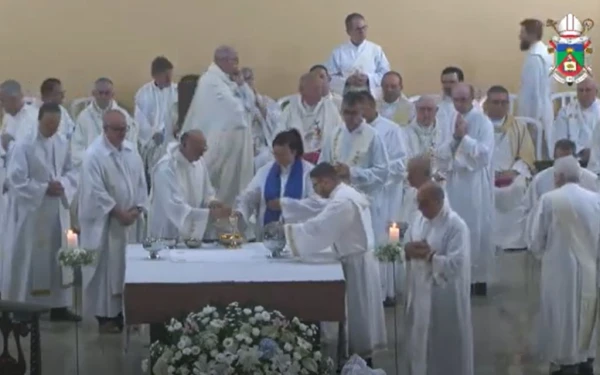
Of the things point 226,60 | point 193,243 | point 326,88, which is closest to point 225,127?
point 226,60

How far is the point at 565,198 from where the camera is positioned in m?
9.41

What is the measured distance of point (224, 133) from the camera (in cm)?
1208

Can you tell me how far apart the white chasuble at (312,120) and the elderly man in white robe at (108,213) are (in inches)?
70.0

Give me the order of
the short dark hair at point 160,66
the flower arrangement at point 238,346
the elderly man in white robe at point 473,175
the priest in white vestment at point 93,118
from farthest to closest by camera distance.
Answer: the short dark hair at point 160,66 < the priest in white vestment at point 93,118 < the elderly man in white robe at point 473,175 < the flower arrangement at point 238,346

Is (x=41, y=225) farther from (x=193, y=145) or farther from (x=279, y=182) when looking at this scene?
(x=279, y=182)

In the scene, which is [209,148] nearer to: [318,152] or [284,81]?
[318,152]

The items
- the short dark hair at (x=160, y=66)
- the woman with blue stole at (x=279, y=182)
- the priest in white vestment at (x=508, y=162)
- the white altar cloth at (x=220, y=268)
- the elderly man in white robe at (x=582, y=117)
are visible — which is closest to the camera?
the white altar cloth at (x=220, y=268)

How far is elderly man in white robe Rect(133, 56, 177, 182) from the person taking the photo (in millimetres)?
14633

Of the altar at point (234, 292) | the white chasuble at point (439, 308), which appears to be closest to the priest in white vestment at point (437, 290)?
the white chasuble at point (439, 308)

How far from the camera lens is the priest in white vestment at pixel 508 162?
13336 millimetres

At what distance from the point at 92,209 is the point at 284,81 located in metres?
5.74

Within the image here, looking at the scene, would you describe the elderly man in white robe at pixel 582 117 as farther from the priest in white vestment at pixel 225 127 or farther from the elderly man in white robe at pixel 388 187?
the priest in white vestment at pixel 225 127

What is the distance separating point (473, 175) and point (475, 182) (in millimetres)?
68

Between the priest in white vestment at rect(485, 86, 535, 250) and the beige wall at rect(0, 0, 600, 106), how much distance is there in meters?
2.99
